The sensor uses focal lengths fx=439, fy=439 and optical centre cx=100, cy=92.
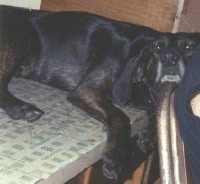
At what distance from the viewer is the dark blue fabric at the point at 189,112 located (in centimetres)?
87

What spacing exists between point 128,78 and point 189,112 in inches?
41.6

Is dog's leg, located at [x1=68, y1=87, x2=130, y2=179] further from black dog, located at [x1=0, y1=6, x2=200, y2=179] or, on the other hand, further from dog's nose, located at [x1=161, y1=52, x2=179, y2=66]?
dog's nose, located at [x1=161, y1=52, x2=179, y2=66]

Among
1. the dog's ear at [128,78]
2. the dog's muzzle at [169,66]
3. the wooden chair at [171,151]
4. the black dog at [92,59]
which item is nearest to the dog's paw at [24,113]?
the black dog at [92,59]

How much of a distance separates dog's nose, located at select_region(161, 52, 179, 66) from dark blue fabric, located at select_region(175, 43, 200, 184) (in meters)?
1.00

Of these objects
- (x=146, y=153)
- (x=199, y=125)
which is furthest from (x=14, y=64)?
(x=199, y=125)

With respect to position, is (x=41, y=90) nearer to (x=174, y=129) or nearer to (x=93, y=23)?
(x=93, y=23)

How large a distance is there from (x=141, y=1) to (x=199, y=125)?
159cm

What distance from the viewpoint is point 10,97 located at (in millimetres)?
1857

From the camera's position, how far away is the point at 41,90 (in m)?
2.07

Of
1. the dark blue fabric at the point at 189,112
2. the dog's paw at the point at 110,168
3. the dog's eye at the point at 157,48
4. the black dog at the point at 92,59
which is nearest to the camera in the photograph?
the dark blue fabric at the point at 189,112

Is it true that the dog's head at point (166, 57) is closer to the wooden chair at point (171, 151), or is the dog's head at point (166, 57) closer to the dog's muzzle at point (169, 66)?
the dog's muzzle at point (169, 66)

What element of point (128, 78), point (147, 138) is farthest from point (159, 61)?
point (147, 138)

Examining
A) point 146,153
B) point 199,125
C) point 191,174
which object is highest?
point 199,125

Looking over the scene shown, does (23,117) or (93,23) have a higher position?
(93,23)
